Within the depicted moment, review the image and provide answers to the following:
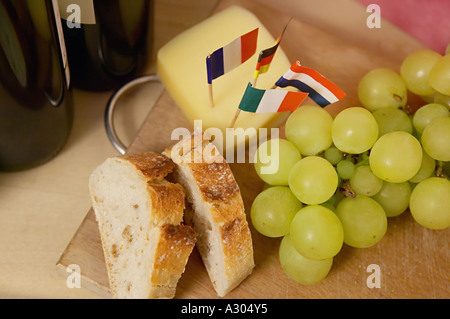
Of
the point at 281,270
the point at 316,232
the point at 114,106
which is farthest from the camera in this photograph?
the point at 114,106

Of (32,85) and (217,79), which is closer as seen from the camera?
(32,85)

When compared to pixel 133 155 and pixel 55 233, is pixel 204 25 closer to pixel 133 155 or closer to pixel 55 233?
pixel 133 155

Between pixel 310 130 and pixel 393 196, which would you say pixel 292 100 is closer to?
pixel 310 130

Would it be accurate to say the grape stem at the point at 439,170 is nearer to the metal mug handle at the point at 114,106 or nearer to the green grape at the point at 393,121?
the green grape at the point at 393,121

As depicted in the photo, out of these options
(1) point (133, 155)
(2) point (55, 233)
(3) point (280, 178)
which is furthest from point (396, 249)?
(2) point (55, 233)

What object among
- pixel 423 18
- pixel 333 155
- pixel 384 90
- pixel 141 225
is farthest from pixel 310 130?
pixel 423 18
